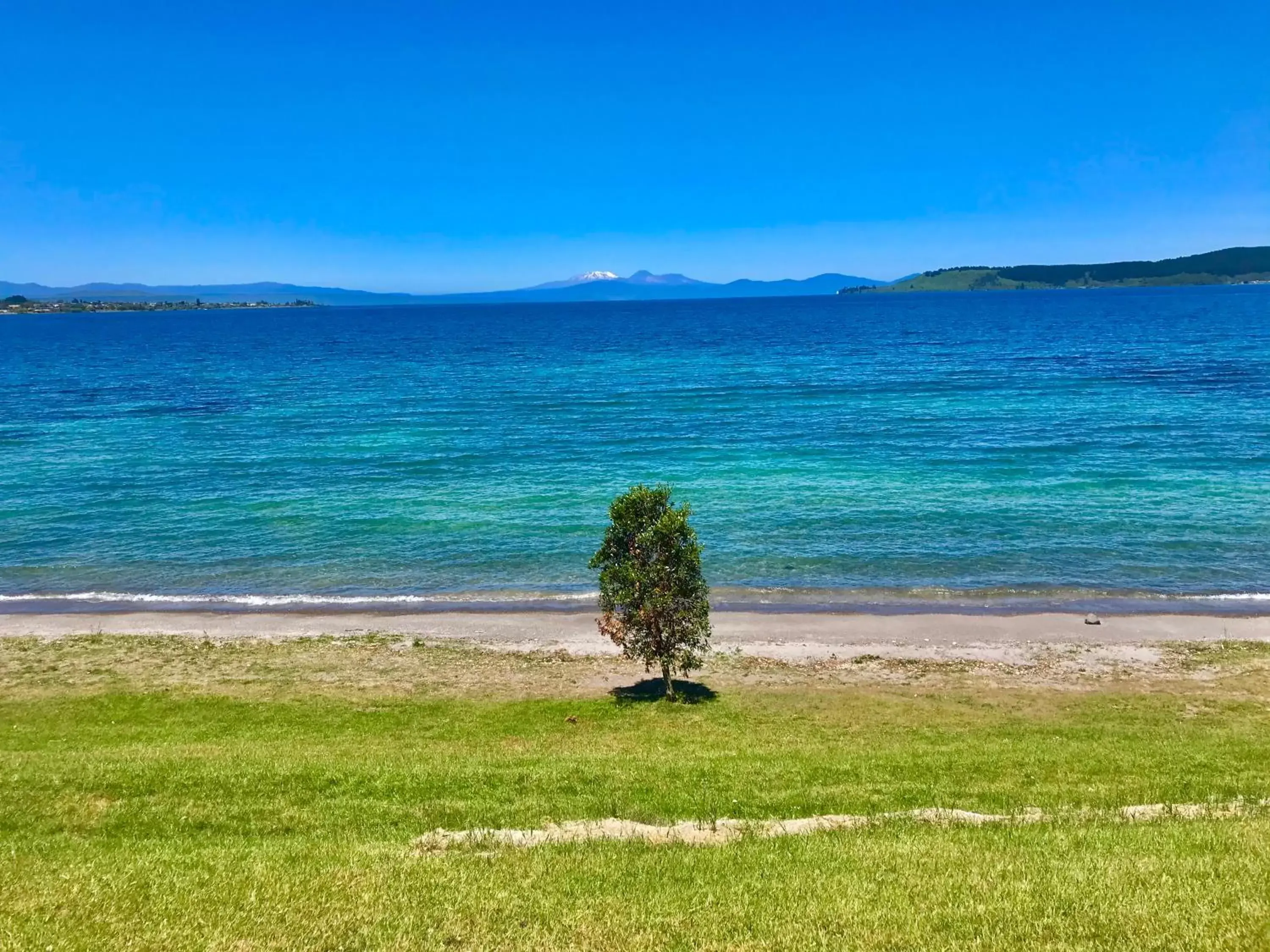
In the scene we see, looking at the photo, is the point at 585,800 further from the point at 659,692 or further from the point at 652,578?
the point at 659,692

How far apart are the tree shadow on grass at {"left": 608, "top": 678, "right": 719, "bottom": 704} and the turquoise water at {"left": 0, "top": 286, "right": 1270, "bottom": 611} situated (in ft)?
30.5

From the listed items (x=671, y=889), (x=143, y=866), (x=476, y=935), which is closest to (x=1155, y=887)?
(x=671, y=889)

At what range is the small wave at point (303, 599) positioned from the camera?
37594mm

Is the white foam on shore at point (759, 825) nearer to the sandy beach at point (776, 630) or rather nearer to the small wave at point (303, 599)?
the sandy beach at point (776, 630)

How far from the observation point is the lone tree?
2589 centimetres

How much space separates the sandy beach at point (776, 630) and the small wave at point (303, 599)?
126 cm

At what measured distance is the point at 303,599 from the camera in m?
38.2

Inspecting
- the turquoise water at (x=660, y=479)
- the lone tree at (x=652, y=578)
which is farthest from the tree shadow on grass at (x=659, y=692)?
the turquoise water at (x=660, y=479)

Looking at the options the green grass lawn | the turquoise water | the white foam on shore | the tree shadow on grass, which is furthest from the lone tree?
the turquoise water

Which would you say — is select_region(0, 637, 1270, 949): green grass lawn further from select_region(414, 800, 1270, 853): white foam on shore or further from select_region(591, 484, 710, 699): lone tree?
select_region(591, 484, 710, 699): lone tree

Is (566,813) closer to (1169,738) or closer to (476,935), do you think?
(476,935)

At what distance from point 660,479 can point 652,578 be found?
3057 cm

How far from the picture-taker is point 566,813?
1698 cm

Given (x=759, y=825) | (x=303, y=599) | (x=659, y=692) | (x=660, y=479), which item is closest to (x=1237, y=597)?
(x=659, y=692)
